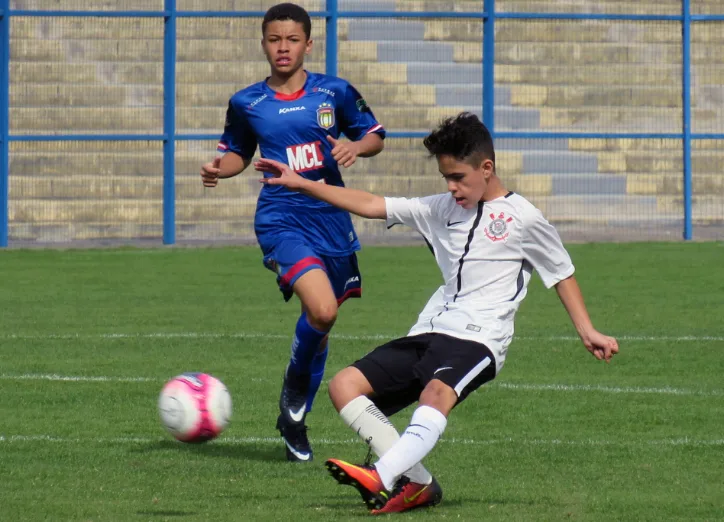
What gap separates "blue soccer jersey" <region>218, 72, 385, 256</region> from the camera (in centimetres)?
653

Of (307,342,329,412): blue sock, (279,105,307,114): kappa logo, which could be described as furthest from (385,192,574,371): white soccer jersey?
(279,105,307,114): kappa logo

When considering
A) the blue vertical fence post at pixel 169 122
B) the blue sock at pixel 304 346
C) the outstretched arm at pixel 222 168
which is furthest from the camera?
the blue vertical fence post at pixel 169 122

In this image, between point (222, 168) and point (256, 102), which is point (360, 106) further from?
point (222, 168)

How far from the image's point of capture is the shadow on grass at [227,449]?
20.3 feet

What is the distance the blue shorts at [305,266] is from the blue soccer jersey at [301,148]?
0.17ft

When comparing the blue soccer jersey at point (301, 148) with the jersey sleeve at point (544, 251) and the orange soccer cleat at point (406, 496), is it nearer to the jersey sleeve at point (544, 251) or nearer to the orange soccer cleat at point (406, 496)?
the jersey sleeve at point (544, 251)

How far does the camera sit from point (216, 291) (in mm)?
13125

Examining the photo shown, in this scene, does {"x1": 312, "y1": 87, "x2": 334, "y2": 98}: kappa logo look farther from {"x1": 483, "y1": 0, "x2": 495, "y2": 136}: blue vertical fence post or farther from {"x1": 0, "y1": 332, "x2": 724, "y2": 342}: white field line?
{"x1": 483, "y1": 0, "x2": 495, "y2": 136}: blue vertical fence post

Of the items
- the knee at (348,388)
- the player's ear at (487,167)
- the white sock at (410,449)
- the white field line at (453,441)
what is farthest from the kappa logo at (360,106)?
the white sock at (410,449)

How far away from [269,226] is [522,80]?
14.5 meters

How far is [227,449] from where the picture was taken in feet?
20.8

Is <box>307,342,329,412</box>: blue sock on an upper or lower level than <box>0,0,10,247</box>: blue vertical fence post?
lower

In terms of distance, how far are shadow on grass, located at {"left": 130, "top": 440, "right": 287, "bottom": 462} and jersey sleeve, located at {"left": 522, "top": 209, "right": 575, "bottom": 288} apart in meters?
1.55

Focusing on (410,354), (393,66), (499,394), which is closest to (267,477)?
(410,354)
